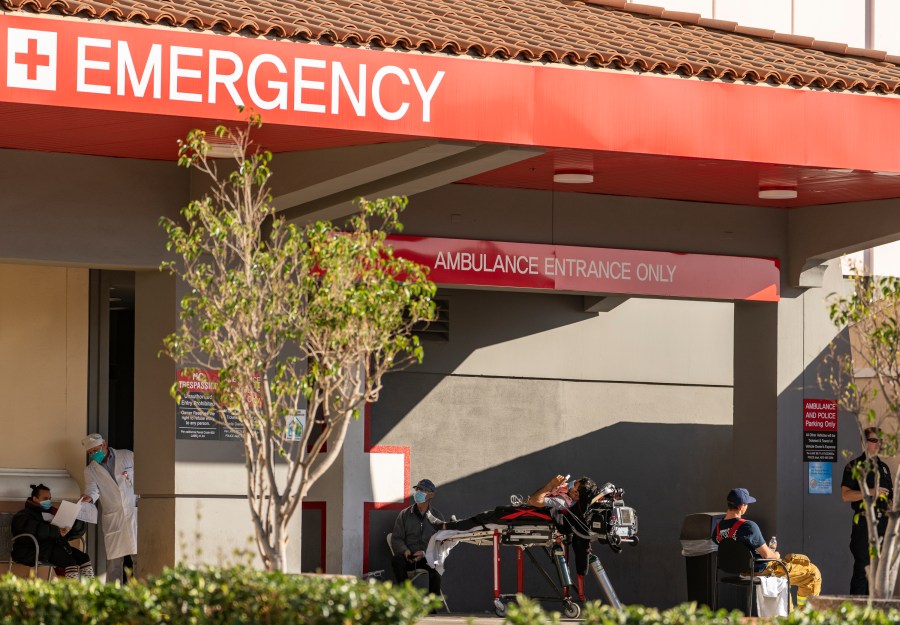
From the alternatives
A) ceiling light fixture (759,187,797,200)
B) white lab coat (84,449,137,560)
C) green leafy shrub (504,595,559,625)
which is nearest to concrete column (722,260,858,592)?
ceiling light fixture (759,187,797,200)

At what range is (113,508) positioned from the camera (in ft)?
46.3

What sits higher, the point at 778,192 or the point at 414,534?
the point at 778,192

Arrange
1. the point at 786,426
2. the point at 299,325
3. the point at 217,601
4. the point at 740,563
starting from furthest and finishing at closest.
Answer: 1. the point at 786,426
2. the point at 740,563
3. the point at 299,325
4. the point at 217,601

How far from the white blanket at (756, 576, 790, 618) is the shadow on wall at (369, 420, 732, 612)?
13.1ft

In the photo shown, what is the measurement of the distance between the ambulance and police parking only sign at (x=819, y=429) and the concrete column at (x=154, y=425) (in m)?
6.19

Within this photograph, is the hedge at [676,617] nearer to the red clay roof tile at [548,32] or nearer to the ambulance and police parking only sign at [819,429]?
the red clay roof tile at [548,32]

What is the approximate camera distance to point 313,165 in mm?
10938

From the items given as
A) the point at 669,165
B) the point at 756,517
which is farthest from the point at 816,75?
the point at 756,517

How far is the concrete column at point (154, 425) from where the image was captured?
1179 cm

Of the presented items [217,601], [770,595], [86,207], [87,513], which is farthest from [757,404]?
[217,601]

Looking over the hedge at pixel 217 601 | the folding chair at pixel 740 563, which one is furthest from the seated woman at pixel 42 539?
the hedge at pixel 217 601

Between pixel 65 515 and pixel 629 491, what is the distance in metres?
6.33

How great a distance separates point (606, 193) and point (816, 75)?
2749mm

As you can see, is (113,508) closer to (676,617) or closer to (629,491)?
(629,491)
